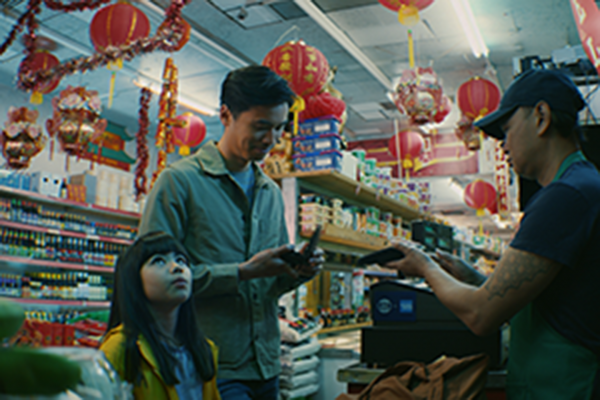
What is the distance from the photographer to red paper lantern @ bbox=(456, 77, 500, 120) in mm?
6039

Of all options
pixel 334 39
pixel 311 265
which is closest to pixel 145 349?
pixel 311 265

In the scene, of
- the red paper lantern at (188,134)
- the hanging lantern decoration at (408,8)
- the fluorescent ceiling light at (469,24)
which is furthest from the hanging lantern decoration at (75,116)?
the fluorescent ceiling light at (469,24)

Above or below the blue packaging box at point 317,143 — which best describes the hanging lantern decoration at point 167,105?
above

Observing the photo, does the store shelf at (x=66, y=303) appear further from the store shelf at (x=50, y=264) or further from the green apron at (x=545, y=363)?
the green apron at (x=545, y=363)

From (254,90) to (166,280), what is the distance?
649 millimetres

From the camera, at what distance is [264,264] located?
158 cm

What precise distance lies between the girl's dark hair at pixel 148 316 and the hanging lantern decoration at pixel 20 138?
14.8 ft

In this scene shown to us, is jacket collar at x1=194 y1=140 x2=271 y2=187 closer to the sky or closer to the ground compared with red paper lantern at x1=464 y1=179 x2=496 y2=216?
closer to the ground

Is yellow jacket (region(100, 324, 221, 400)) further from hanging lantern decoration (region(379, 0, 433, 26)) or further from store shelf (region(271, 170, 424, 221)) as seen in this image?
hanging lantern decoration (region(379, 0, 433, 26))

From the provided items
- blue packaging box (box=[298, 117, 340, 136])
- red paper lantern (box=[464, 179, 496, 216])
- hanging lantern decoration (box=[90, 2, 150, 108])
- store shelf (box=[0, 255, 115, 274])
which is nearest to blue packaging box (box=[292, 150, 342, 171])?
blue packaging box (box=[298, 117, 340, 136])

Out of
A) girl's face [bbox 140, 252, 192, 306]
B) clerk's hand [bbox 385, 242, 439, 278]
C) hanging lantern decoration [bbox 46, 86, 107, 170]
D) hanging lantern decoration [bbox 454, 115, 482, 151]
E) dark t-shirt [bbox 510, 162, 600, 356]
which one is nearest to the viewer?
dark t-shirt [bbox 510, 162, 600, 356]

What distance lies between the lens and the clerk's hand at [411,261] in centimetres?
164

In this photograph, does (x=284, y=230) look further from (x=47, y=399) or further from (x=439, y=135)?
(x=439, y=135)

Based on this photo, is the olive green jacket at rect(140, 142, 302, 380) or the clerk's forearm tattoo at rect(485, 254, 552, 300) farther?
the olive green jacket at rect(140, 142, 302, 380)
